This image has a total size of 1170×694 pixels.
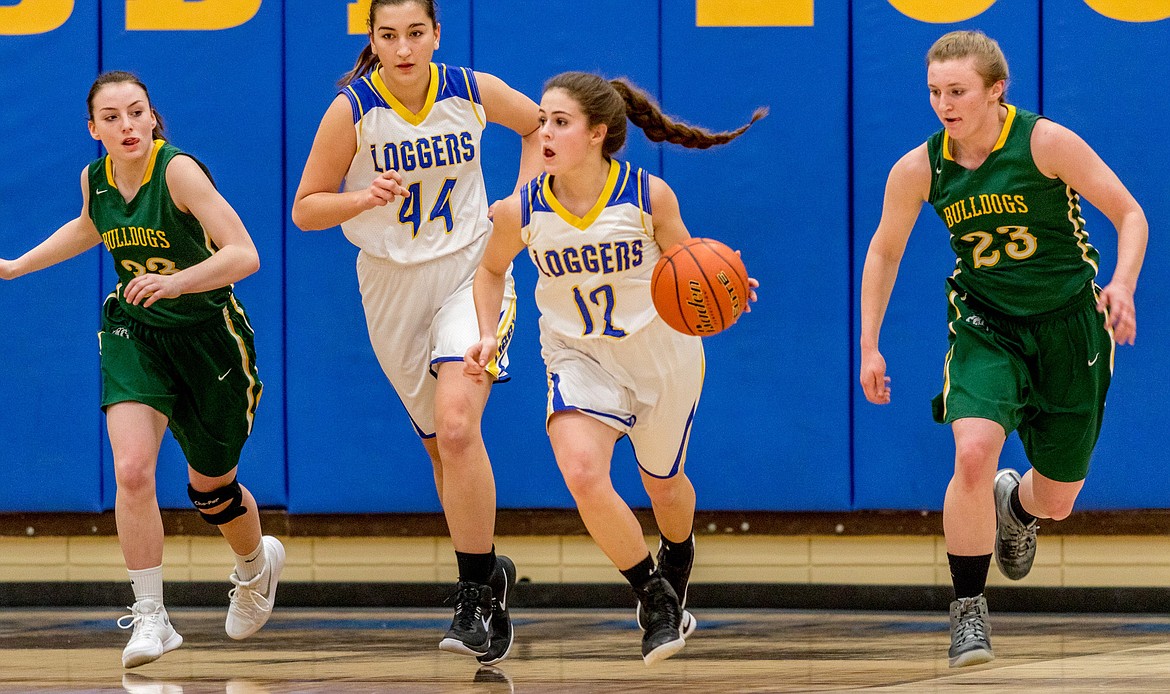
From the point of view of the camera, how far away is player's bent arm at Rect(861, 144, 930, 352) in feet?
12.8

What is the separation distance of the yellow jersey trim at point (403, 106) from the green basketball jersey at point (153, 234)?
0.60 metres

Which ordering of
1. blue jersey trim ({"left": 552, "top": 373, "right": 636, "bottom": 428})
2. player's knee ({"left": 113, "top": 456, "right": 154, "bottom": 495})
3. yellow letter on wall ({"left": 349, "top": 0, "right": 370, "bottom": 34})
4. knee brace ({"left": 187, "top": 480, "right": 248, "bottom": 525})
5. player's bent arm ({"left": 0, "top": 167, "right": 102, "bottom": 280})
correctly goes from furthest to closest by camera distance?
yellow letter on wall ({"left": 349, "top": 0, "right": 370, "bottom": 34})
knee brace ({"left": 187, "top": 480, "right": 248, "bottom": 525})
player's bent arm ({"left": 0, "top": 167, "right": 102, "bottom": 280})
player's knee ({"left": 113, "top": 456, "right": 154, "bottom": 495})
blue jersey trim ({"left": 552, "top": 373, "right": 636, "bottom": 428})

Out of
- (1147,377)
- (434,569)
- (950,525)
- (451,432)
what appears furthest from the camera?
(434,569)

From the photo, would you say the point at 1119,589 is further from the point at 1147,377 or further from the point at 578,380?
the point at 578,380

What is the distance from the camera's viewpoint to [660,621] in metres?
3.74

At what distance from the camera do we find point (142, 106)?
163 inches

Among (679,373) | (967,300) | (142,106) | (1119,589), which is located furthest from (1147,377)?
(142,106)

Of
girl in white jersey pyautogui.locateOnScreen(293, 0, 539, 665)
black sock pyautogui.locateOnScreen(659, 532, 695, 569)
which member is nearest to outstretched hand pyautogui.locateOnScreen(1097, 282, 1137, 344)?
black sock pyautogui.locateOnScreen(659, 532, 695, 569)

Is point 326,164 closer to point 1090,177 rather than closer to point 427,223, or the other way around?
point 427,223

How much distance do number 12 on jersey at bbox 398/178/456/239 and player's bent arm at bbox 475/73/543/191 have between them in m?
0.24

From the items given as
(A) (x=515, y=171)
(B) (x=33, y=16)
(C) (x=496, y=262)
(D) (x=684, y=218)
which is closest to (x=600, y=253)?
(C) (x=496, y=262)

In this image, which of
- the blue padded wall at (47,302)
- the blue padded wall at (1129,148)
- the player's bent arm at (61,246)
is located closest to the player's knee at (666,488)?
the player's bent arm at (61,246)

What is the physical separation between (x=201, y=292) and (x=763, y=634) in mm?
2218

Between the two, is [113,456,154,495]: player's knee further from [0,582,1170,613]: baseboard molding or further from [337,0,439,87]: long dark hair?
[0,582,1170,613]: baseboard molding
